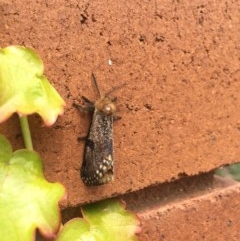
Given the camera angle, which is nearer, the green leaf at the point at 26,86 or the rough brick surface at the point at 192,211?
the green leaf at the point at 26,86

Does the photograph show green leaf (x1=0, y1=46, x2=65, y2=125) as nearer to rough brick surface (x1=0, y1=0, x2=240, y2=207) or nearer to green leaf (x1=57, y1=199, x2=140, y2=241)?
rough brick surface (x1=0, y1=0, x2=240, y2=207)

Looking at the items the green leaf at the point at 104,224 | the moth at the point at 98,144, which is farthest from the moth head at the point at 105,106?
the green leaf at the point at 104,224

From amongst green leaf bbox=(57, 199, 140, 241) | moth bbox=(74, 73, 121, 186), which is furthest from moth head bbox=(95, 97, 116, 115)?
green leaf bbox=(57, 199, 140, 241)

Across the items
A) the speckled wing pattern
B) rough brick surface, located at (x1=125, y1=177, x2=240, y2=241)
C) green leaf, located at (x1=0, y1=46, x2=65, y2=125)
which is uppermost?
green leaf, located at (x1=0, y1=46, x2=65, y2=125)

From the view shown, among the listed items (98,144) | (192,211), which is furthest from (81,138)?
(192,211)

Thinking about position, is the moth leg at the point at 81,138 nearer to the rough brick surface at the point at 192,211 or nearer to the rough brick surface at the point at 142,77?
the rough brick surface at the point at 142,77

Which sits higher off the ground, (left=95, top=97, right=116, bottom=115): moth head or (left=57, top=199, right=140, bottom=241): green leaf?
(left=95, top=97, right=116, bottom=115): moth head

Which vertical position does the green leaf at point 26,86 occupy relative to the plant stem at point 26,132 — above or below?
above

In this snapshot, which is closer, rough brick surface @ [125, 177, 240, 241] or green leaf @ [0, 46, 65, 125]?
green leaf @ [0, 46, 65, 125]
